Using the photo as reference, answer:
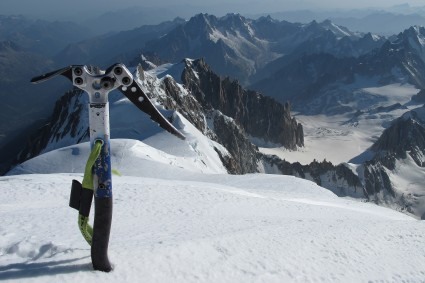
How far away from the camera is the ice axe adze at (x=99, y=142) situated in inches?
352

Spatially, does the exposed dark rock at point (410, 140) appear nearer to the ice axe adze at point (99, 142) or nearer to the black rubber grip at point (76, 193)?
the ice axe adze at point (99, 142)

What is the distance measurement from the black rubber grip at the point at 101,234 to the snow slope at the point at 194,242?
0.81 feet

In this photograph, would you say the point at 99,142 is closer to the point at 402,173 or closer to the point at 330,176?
the point at 330,176

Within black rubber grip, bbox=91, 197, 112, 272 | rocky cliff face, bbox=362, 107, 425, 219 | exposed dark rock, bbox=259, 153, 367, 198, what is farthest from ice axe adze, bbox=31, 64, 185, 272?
rocky cliff face, bbox=362, 107, 425, 219

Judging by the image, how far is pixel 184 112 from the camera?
98.6 m

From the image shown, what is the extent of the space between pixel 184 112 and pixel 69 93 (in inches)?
1583

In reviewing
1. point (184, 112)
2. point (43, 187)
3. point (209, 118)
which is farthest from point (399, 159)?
point (43, 187)

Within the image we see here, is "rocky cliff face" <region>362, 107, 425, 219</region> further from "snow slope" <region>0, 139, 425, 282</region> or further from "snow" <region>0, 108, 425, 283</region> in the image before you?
"snow slope" <region>0, 139, 425, 282</region>

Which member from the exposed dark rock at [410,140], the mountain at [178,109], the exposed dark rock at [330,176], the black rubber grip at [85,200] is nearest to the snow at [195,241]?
the black rubber grip at [85,200]

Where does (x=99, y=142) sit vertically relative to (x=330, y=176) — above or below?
above

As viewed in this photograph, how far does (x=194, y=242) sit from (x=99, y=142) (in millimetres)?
3947

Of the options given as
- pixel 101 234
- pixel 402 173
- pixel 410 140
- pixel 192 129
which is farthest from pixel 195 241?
pixel 410 140

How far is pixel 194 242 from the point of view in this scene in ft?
37.8

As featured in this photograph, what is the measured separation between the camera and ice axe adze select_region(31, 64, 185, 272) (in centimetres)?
895
